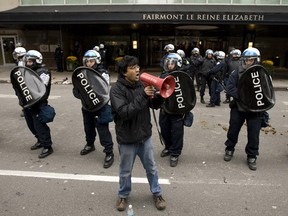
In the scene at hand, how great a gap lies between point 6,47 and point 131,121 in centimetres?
2057

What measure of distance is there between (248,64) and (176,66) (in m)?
1.09

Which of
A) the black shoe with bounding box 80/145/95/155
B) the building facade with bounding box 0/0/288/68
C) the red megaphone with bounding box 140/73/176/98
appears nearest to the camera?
the red megaphone with bounding box 140/73/176/98

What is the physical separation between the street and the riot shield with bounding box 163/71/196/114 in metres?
0.92

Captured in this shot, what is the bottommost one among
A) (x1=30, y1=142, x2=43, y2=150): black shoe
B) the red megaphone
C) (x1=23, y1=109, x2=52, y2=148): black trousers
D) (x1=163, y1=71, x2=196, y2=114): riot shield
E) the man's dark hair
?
(x1=30, y1=142, x2=43, y2=150): black shoe

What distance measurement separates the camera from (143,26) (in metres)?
19.7

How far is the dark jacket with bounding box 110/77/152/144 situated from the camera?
297cm

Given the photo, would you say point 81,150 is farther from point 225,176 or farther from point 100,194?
point 225,176

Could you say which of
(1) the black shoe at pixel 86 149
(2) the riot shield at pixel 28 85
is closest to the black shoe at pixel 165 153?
(1) the black shoe at pixel 86 149

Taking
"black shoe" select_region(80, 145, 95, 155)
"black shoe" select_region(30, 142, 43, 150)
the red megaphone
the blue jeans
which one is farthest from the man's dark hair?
"black shoe" select_region(30, 142, 43, 150)

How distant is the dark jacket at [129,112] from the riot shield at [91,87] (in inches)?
53.0

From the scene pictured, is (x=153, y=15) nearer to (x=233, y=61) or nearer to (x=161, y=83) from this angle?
(x=233, y=61)

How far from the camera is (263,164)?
4734mm

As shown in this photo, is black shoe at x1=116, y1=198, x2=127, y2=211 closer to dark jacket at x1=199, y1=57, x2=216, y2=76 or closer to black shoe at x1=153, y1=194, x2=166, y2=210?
black shoe at x1=153, y1=194, x2=166, y2=210

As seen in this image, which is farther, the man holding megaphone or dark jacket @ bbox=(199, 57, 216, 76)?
dark jacket @ bbox=(199, 57, 216, 76)
